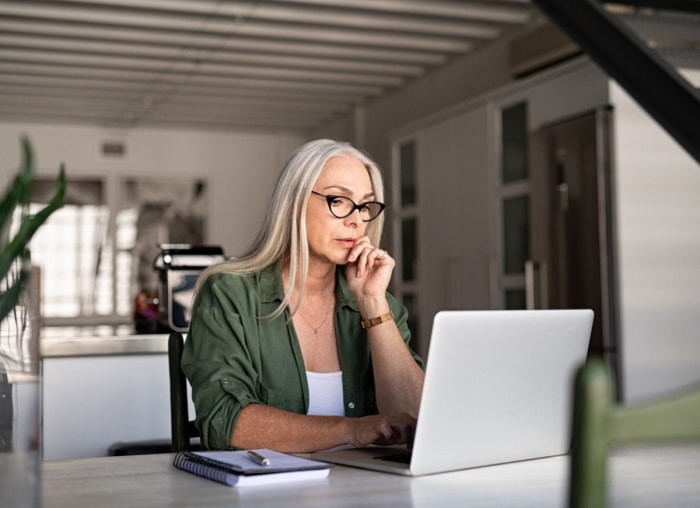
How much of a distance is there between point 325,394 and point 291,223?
0.38 metres

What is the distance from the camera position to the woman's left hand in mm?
2146

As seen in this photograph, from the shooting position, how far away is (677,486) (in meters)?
1.34

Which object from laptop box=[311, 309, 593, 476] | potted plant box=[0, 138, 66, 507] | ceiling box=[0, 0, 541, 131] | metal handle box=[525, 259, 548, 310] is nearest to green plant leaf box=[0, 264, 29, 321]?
potted plant box=[0, 138, 66, 507]

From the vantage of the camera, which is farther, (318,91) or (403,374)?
(318,91)

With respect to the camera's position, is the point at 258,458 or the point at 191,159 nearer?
the point at 258,458

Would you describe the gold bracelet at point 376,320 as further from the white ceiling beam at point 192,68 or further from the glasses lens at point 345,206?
the white ceiling beam at point 192,68

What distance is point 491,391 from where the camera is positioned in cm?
146

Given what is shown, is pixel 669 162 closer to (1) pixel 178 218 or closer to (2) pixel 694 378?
(2) pixel 694 378

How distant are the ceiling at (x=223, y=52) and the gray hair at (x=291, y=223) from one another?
4242 mm

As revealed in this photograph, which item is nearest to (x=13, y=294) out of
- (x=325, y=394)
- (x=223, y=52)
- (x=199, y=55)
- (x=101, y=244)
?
(x=325, y=394)

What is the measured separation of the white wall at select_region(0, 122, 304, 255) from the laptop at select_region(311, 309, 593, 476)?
8.92 meters

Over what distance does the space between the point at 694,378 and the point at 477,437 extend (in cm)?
327

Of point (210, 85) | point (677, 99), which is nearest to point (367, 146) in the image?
point (210, 85)

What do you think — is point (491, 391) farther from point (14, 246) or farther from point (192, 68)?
point (192, 68)
